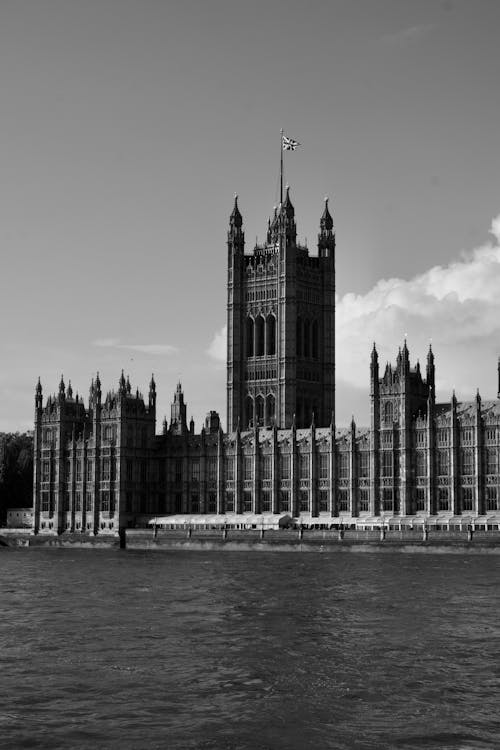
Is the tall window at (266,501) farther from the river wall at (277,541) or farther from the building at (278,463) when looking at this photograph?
the river wall at (277,541)

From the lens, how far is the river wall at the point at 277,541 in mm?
140500

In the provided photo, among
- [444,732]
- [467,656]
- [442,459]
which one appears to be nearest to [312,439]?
[442,459]

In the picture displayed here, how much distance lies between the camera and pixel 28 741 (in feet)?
140

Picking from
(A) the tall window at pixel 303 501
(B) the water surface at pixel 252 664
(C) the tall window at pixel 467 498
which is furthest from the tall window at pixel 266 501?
(B) the water surface at pixel 252 664

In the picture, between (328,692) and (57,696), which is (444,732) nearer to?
(328,692)

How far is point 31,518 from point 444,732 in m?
160

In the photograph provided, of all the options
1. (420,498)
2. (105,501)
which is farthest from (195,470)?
(420,498)

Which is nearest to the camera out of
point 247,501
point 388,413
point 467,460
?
point 467,460

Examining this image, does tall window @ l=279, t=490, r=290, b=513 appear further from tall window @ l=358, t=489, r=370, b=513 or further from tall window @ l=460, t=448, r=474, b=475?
tall window @ l=460, t=448, r=474, b=475

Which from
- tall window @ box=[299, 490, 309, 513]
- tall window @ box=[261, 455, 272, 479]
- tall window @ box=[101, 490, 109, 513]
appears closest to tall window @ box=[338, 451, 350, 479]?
tall window @ box=[299, 490, 309, 513]

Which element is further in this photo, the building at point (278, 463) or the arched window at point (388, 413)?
the arched window at point (388, 413)

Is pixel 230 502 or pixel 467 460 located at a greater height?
pixel 467 460

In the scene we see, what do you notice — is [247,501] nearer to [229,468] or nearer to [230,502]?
[230,502]

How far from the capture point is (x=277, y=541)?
154 m
